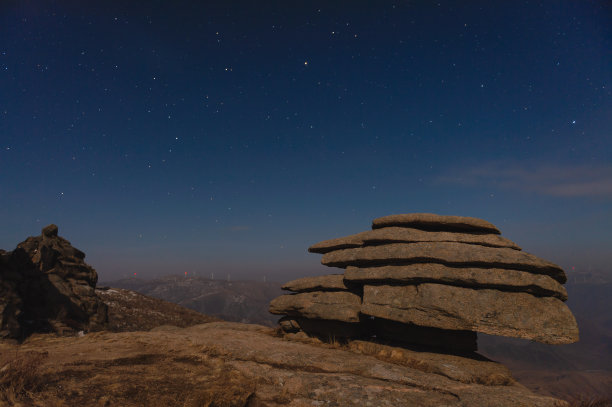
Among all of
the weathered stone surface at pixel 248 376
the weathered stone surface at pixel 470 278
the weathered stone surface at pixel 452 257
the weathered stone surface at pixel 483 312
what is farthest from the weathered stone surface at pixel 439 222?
the weathered stone surface at pixel 248 376

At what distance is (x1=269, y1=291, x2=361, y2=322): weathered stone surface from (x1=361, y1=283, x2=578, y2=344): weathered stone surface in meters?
1.65

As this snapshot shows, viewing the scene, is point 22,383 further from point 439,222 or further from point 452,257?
point 439,222

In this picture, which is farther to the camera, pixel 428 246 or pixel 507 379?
pixel 428 246

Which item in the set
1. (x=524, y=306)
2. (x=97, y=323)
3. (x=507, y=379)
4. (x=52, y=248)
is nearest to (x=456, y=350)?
(x=507, y=379)

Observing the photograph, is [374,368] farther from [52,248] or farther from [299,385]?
[52,248]

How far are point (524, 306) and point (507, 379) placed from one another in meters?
3.26

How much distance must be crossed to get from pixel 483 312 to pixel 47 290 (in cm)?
3712

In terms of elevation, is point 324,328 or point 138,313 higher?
point 324,328

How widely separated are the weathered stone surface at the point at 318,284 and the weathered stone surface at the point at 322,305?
310 mm

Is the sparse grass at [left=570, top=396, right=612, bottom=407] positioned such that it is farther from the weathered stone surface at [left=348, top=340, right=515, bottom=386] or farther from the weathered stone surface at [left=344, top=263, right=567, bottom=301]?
the weathered stone surface at [left=344, top=263, right=567, bottom=301]

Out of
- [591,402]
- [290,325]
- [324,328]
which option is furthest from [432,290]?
[290,325]

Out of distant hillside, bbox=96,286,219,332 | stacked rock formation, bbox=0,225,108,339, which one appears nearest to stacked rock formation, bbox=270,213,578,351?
stacked rock formation, bbox=0,225,108,339

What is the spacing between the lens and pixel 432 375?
35.3 feet

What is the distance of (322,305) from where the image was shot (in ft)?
54.9
